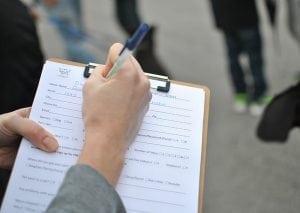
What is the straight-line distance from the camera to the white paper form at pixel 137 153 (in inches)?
22.8

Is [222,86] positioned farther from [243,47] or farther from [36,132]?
[36,132]

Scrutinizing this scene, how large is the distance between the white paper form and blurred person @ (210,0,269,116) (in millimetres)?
1007

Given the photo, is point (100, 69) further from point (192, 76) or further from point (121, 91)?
point (192, 76)

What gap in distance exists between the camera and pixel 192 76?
6.48 ft

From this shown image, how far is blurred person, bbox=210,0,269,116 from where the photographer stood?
1.58 m

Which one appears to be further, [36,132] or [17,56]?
[17,56]

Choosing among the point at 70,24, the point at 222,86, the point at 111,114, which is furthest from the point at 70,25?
the point at 111,114

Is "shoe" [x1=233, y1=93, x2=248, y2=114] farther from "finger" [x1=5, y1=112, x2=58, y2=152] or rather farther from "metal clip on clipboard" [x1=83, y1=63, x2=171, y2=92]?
"finger" [x1=5, y1=112, x2=58, y2=152]

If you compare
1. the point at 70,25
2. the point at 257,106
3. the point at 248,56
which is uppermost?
the point at 70,25

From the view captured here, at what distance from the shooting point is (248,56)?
175 cm

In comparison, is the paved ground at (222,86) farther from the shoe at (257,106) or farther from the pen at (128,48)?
the pen at (128,48)

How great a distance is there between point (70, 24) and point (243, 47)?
725 mm

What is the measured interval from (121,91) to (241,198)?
106cm

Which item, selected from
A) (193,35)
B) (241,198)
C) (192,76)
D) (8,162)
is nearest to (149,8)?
(193,35)
